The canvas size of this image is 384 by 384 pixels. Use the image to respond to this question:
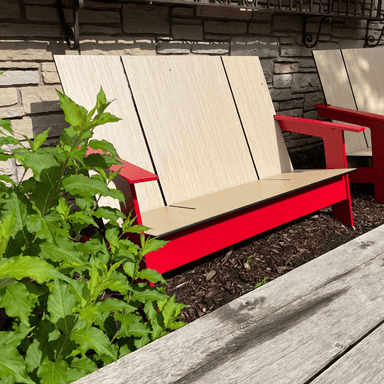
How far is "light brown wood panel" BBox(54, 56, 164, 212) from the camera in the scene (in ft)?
6.46

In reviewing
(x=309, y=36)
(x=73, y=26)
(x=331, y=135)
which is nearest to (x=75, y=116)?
(x=73, y=26)

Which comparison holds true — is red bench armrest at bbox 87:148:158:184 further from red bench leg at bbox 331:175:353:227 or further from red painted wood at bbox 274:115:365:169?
red bench leg at bbox 331:175:353:227

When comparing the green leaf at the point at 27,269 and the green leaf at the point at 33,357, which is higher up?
the green leaf at the point at 27,269

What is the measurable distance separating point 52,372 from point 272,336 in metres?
0.37

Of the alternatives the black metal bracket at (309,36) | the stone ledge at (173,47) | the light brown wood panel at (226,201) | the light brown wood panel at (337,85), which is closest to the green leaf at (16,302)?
the light brown wood panel at (226,201)

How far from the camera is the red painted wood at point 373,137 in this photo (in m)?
2.77

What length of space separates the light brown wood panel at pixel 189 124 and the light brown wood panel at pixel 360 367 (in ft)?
5.15

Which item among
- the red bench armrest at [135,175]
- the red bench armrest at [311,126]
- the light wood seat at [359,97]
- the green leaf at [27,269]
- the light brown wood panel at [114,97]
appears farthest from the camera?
the light wood seat at [359,97]

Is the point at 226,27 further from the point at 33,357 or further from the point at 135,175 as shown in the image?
the point at 33,357

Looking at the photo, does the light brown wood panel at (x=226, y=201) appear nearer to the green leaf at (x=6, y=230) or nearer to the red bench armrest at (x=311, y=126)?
the red bench armrest at (x=311, y=126)

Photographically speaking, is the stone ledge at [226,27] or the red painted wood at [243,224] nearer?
the red painted wood at [243,224]

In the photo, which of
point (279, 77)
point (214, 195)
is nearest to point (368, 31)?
point (279, 77)

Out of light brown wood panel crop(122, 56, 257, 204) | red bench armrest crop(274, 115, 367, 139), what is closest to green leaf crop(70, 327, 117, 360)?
light brown wood panel crop(122, 56, 257, 204)

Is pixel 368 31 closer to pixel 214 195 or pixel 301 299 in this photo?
pixel 214 195
